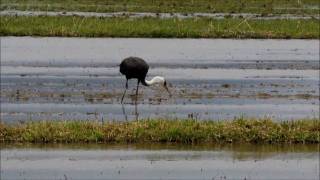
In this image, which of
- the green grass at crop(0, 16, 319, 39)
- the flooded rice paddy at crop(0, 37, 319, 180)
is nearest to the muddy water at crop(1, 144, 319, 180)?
the flooded rice paddy at crop(0, 37, 319, 180)

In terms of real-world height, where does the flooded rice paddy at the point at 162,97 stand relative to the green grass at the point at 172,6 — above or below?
above

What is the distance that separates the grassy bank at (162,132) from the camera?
14031 mm

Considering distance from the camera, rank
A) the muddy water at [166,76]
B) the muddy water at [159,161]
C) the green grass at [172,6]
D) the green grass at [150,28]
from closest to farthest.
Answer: the muddy water at [159,161] → the muddy water at [166,76] → the green grass at [150,28] → the green grass at [172,6]

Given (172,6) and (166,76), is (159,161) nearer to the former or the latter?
(166,76)

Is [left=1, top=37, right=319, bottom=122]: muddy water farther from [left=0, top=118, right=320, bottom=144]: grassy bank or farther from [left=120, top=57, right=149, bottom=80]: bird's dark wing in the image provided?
[left=0, top=118, right=320, bottom=144]: grassy bank

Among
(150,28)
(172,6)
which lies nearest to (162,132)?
(150,28)

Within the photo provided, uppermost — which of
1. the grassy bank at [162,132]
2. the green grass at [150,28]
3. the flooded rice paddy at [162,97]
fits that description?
the grassy bank at [162,132]

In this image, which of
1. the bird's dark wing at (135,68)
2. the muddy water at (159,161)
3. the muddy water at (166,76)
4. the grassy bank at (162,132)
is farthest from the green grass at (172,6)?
the muddy water at (159,161)

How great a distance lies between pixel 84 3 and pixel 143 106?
38.6 metres

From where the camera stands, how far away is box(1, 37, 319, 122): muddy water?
18.0m

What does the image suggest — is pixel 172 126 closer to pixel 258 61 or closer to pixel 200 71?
pixel 200 71

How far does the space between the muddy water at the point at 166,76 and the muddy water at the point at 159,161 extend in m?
2.85

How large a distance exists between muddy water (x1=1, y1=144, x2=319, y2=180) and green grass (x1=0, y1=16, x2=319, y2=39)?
2156cm

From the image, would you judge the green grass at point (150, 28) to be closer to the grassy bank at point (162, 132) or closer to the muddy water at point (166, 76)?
the muddy water at point (166, 76)
